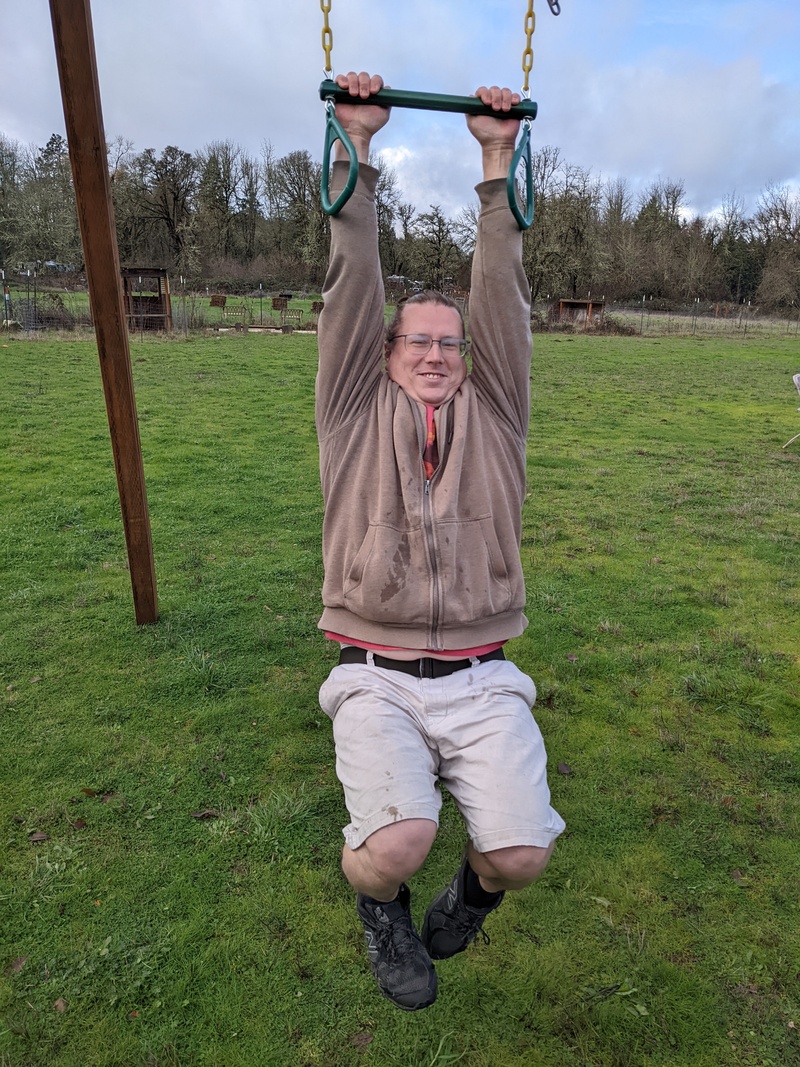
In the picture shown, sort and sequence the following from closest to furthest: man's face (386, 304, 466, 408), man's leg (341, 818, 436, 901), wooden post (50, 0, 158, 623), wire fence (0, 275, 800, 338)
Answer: man's leg (341, 818, 436, 901) < man's face (386, 304, 466, 408) < wooden post (50, 0, 158, 623) < wire fence (0, 275, 800, 338)

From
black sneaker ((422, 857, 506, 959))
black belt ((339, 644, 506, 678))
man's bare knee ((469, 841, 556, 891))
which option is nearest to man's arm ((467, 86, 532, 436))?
black belt ((339, 644, 506, 678))

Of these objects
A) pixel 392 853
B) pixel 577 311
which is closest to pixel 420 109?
pixel 392 853

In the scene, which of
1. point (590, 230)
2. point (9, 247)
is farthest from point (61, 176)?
point (590, 230)

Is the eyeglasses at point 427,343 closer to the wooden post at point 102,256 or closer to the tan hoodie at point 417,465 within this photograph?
the tan hoodie at point 417,465

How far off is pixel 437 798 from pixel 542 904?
837 mm

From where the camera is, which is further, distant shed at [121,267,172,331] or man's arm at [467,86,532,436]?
distant shed at [121,267,172,331]

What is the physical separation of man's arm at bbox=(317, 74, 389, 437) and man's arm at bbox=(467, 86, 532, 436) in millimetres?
353

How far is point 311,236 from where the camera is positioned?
1271 inches

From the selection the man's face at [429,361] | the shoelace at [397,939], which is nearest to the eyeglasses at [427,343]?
the man's face at [429,361]

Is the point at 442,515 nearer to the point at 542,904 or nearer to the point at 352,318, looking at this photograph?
the point at 352,318

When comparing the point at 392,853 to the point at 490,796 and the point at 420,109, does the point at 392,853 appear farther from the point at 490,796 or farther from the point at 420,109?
the point at 420,109

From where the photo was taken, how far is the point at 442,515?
2.35m

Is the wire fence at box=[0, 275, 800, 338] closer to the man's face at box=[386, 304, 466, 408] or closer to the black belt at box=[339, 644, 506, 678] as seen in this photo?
the man's face at box=[386, 304, 466, 408]

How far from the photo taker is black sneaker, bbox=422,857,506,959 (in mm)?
2193
